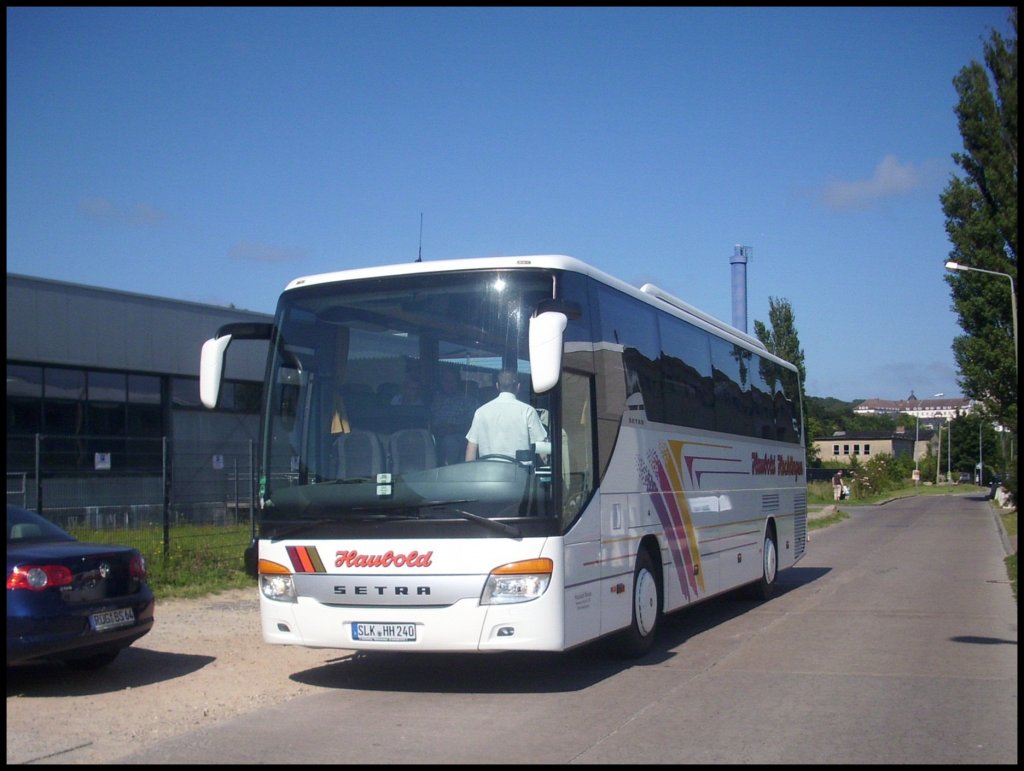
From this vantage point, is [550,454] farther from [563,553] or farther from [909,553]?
[909,553]

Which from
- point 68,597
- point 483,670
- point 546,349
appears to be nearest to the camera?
point 546,349

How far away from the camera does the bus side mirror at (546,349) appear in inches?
313

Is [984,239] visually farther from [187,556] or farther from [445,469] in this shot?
[445,469]

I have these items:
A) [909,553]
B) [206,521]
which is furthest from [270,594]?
[909,553]

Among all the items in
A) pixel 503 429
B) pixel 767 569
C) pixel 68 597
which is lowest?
pixel 767 569

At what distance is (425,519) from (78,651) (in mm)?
3219

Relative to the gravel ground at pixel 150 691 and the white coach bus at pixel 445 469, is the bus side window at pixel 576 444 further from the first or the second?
the gravel ground at pixel 150 691

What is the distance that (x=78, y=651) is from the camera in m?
9.27

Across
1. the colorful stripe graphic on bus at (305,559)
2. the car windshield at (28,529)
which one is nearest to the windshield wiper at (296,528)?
the colorful stripe graphic on bus at (305,559)

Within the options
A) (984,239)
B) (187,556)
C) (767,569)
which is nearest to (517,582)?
(767,569)

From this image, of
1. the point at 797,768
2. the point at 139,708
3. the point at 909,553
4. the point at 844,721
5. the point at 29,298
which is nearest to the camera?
the point at 797,768

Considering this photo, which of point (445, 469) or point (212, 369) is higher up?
point (212, 369)

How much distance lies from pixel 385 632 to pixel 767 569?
353 inches

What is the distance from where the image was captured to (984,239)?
107 feet
